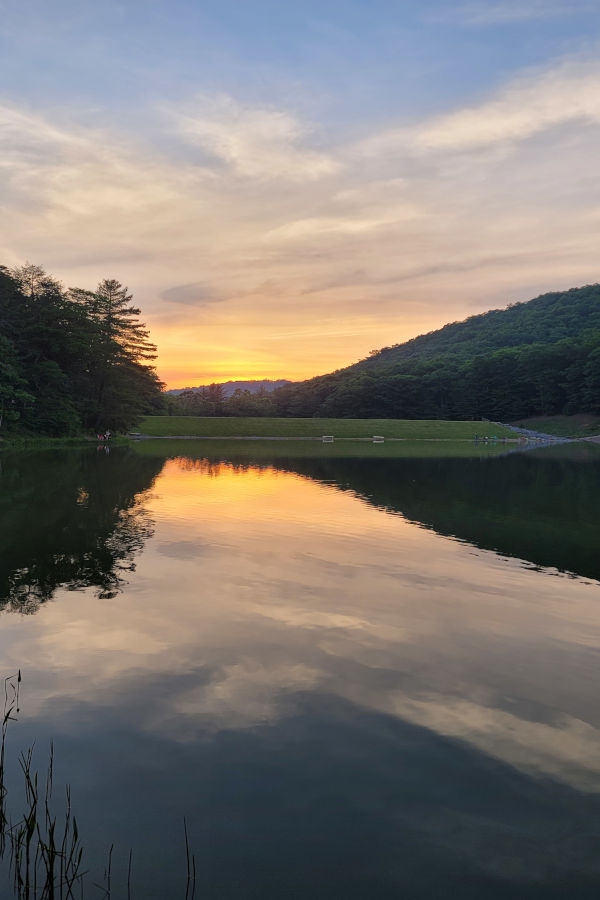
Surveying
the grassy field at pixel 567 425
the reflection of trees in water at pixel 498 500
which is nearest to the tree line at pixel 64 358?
the reflection of trees in water at pixel 498 500

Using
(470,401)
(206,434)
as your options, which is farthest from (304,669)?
(470,401)

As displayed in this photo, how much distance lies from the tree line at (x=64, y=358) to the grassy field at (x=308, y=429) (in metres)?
14.4

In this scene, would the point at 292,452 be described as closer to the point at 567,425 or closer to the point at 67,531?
the point at 67,531

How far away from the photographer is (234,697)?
802cm

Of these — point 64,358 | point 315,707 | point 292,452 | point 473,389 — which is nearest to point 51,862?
point 315,707

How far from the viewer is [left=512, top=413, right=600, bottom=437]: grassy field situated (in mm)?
126188

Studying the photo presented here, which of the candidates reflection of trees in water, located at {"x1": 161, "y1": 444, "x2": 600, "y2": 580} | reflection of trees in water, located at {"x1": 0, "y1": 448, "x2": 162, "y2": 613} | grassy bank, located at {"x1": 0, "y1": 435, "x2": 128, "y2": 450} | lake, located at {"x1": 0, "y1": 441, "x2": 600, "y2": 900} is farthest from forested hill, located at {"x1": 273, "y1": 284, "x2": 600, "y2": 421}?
lake, located at {"x1": 0, "y1": 441, "x2": 600, "y2": 900}

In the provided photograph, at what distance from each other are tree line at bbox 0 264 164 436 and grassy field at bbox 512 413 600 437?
8828 centimetres

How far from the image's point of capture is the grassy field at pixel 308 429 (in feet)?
326

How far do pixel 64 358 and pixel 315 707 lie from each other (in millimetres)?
77637

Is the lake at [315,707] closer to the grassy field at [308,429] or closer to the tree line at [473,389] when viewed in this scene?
the grassy field at [308,429]

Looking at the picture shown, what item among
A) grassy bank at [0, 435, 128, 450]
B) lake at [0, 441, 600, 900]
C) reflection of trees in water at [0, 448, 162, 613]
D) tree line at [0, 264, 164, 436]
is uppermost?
tree line at [0, 264, 164, 436]

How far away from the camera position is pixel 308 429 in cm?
10350

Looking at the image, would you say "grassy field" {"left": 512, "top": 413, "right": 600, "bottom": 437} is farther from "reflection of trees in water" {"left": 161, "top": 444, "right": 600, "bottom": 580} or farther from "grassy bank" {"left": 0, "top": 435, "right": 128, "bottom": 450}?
"grassy bank" {"left": 0, "top": 435, "right": 128, "bottom": 450}
